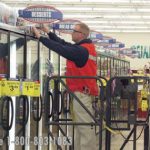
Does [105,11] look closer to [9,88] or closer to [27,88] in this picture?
[27,88]

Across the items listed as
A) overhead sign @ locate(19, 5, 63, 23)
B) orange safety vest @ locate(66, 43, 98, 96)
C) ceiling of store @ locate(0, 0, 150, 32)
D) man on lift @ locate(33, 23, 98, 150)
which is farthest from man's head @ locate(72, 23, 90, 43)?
ceiling of store @ locate(0, 0, 150, 32)

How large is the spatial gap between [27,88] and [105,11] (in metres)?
15.9

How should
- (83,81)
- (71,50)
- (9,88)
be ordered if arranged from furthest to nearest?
(83,81) → (71,50) → (9,88)

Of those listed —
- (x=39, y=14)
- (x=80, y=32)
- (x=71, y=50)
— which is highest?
(x=39, y=14)

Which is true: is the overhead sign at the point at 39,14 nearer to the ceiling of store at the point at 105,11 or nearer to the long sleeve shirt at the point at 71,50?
the long sleeve shirt at the point at 71,50

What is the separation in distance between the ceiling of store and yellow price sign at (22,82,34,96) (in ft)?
43.2

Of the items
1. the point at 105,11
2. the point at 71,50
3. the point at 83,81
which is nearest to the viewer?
the point at 71,50

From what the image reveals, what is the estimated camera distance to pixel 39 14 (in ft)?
17.7

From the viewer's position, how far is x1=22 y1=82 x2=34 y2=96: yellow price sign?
4613mm

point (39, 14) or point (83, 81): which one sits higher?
point (39, 14)

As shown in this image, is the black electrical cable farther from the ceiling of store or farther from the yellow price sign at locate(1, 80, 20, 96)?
the ceiling of store

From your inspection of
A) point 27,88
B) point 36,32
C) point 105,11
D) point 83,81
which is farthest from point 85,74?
point 105,11

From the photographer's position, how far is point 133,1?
59.2ft

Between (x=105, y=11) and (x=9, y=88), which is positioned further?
(x=105, y=11)
